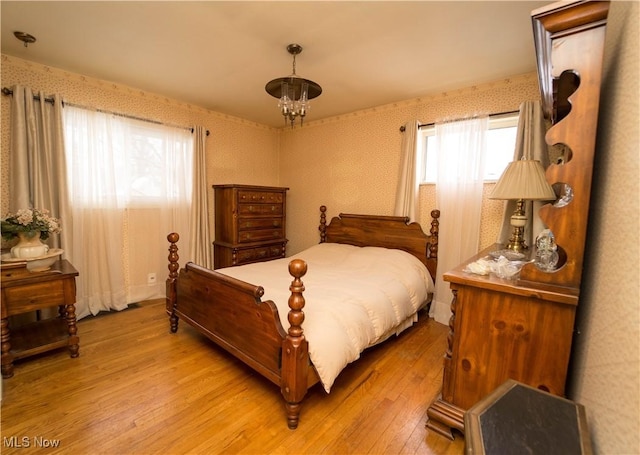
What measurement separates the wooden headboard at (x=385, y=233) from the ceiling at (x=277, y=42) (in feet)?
4.69

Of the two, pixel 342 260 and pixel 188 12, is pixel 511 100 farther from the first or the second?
pixel 188 12

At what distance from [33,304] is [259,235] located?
2284 millimetres

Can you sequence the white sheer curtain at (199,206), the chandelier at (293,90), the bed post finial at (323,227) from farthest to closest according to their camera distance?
the bed post finial at (323,227)
the white sheer curtain at (199,206)
the chandelier at (293,90)

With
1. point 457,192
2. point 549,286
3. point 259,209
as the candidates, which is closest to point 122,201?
point 259,209

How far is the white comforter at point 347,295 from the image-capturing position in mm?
1682

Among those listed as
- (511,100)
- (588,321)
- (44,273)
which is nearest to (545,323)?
(588,321)

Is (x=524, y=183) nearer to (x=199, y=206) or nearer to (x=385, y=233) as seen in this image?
(x=385, y=233)

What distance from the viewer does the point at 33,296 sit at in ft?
6.60

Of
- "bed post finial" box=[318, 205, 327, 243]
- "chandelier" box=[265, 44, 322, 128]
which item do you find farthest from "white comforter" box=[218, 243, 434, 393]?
"chandelier" box=[265, 44, 322, 128]

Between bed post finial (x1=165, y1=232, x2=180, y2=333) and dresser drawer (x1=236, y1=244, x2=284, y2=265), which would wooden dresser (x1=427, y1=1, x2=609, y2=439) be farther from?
dresser drawer (x1=236, y1=244, x2=284, y2=265)

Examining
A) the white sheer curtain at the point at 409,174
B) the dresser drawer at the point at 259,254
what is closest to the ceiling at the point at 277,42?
the white sheer curtain at the point at 409,174

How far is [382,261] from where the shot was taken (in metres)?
2.86

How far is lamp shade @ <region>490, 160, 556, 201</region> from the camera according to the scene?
180 centimetres

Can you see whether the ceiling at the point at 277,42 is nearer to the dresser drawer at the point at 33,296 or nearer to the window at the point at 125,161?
the window at the point at 125,161
